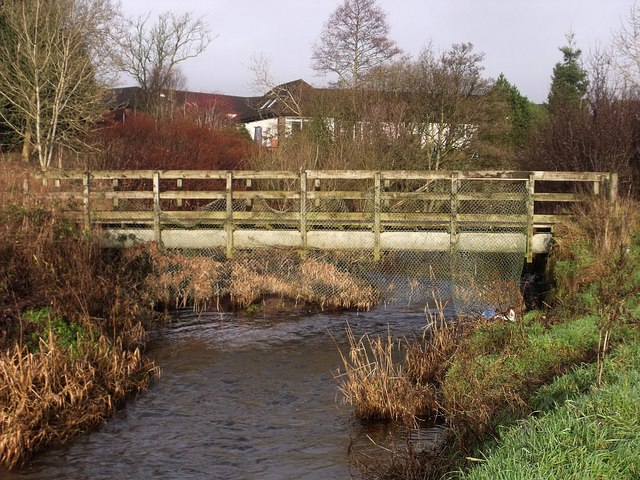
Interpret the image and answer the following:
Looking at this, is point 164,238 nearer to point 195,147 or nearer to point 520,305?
point 520,305

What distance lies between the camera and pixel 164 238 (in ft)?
48.2

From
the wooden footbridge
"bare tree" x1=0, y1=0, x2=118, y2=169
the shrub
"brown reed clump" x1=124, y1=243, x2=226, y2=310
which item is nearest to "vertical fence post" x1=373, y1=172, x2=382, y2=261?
the wooden footbridge

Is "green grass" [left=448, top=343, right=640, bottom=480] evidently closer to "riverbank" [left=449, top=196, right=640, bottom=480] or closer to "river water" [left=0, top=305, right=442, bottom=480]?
"riverbank" [left=449, top=196, right=640, bottom=480]

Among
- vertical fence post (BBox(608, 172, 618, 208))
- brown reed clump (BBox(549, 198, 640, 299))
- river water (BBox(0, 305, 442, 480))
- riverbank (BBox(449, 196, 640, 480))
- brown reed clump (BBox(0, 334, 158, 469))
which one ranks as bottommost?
river water (BBox(0, 305, 442, 480))

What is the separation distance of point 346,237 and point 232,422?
19.6 feet

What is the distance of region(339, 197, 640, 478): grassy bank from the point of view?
5219mm

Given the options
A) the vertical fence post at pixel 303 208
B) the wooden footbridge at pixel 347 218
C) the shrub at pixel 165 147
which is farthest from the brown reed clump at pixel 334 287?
the shrub at pixel 165 147

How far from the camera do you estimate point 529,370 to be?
8.17 m

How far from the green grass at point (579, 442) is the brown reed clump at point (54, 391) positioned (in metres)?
4.69

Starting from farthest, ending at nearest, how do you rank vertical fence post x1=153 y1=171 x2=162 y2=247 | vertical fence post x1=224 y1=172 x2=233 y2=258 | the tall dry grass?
vertical fence post x1=153 y1=171 x2=162 y2=247 → vertical fence post x1=224 y1=172 x2=233 y2=258 → the tall dry grass

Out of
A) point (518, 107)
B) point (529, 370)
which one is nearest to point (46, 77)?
point (529, 370)

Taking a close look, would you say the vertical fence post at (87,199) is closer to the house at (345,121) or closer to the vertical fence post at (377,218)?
the vertical fence post at (377,218)

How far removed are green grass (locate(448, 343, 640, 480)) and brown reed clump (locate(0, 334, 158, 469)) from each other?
15.4 feet

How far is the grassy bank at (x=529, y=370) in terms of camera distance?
17.1 feet
